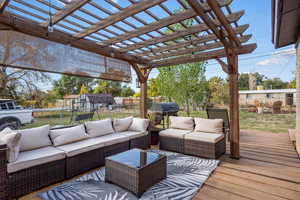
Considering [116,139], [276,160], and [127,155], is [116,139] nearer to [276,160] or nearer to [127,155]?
[127,155]

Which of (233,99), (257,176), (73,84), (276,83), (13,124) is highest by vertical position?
(276,83)

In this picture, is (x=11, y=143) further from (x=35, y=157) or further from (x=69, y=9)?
(x=69, y=9)

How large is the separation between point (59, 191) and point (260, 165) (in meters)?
3.61

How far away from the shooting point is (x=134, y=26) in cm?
300

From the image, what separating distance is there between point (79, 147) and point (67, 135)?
0.41 m

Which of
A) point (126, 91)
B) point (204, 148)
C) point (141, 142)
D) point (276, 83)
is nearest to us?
point (204, 148)

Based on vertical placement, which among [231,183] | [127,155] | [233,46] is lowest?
[231,183]

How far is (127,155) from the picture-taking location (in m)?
2.62

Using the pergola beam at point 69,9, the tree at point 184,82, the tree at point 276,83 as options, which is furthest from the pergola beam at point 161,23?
the tree at point 276,83

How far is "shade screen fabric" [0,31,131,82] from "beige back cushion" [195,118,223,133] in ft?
9.05

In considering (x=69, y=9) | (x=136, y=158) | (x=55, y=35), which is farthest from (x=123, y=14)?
(x=136, y=158)

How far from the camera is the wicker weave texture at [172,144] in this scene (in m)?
3.75

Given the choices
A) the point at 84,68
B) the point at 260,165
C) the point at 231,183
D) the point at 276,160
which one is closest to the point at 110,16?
the point at 84,68

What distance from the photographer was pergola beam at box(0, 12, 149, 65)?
2396 millimetres
